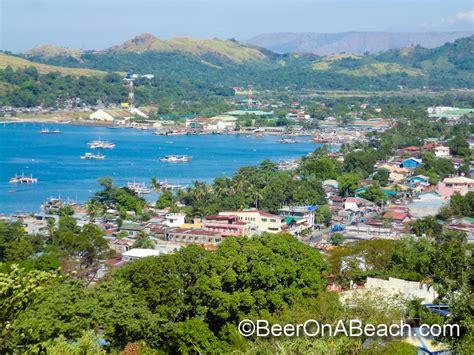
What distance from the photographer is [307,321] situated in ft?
18.8

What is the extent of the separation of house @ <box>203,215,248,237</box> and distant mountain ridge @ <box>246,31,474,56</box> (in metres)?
142

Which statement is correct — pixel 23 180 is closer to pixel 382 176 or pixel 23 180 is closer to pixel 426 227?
pixel 382 176

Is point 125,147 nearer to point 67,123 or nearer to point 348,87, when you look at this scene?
point 67,123

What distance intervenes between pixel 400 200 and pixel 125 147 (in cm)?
1577

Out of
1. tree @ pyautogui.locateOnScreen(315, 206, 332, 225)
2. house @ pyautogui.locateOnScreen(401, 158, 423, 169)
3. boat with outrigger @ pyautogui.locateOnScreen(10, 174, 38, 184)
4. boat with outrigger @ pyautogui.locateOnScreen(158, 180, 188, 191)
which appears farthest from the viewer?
house @ pyautogui.locateOnScreen(401, 158, 423, 169)

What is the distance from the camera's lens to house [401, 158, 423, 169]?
22553mm

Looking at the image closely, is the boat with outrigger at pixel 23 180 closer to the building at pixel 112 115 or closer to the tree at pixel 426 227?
the tree at pixel 426 227

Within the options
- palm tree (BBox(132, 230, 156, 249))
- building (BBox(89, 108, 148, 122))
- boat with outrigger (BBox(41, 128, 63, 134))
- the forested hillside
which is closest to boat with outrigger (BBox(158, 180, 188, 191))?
palm tree (BBox(132, 230, 156, 249))

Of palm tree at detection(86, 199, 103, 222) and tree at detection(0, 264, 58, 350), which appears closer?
tree at detection(0, 264, 58, 350)

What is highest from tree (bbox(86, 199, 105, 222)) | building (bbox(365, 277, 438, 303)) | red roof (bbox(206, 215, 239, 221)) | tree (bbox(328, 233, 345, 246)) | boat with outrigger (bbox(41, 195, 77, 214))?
building (bbox(365, 277, 438, 303))

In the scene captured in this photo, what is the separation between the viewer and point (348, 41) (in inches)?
6703

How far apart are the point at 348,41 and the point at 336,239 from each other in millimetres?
161385

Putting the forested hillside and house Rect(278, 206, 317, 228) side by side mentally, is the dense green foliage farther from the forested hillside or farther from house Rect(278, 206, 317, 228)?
the forested hillside

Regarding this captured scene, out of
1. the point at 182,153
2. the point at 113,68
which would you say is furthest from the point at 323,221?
the point at 113,68
